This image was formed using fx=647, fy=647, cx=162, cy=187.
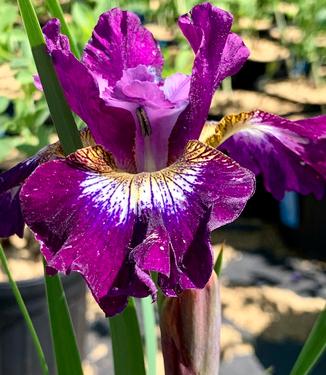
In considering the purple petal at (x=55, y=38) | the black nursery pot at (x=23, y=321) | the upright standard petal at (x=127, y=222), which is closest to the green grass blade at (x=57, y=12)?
the purple petal at (x=55, y=38)

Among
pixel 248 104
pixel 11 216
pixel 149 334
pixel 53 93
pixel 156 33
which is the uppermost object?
pixel 53 93

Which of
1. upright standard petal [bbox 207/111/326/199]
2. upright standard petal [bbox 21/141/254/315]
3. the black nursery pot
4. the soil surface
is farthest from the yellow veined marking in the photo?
the soil surface

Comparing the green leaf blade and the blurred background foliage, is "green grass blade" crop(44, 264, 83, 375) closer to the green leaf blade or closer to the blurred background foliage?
the green leaf blade

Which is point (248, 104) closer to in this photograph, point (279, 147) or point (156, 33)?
point (156, 33)

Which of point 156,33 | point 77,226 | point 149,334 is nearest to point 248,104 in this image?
point 156,33

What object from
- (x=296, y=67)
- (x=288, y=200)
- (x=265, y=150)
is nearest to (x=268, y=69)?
(x=296, y=67)

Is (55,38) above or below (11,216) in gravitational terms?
above

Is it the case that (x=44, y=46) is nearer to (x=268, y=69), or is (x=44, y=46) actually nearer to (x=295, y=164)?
(x=295, y=164)
